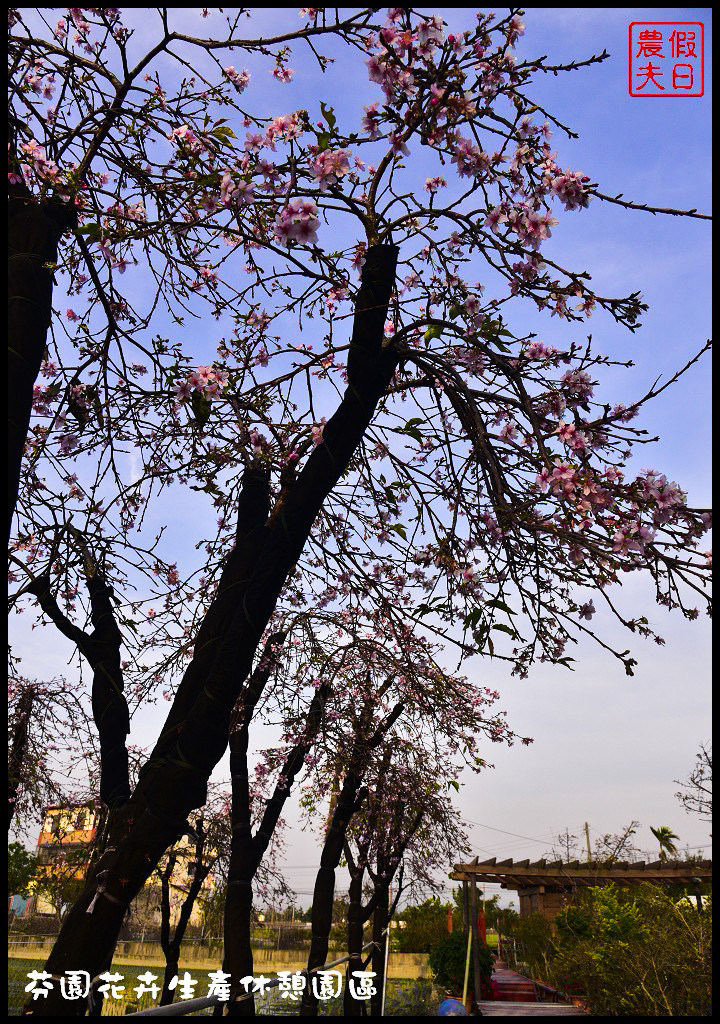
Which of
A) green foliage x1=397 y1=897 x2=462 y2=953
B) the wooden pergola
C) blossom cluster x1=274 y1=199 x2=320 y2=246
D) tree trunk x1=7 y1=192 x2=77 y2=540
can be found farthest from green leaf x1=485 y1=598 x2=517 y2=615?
green foliage x1=397 y1=897 x2=462 y2=953

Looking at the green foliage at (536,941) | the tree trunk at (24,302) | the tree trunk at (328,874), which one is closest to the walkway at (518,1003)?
the green foliage at (536,941)

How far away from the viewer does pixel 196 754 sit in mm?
3283

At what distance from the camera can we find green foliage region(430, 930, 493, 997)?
58.3ft

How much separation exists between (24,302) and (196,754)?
2.10 m

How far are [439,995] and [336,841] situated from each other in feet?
32.9

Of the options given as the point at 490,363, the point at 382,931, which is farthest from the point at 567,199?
the point at 382,931

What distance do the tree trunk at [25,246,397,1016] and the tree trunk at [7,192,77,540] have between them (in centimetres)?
113

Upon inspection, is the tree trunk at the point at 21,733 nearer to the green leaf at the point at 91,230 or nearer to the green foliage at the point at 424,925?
the green leaf at the point at 91,230

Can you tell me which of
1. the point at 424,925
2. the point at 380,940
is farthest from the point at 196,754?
the point at 424,925

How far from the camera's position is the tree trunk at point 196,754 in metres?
3.23

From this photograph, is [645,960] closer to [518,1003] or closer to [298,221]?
[518,1003]

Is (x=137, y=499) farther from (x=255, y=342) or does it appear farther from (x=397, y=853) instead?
(x=397, y=853)

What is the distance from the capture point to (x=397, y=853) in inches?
522

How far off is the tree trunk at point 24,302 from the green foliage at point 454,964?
738 inches
